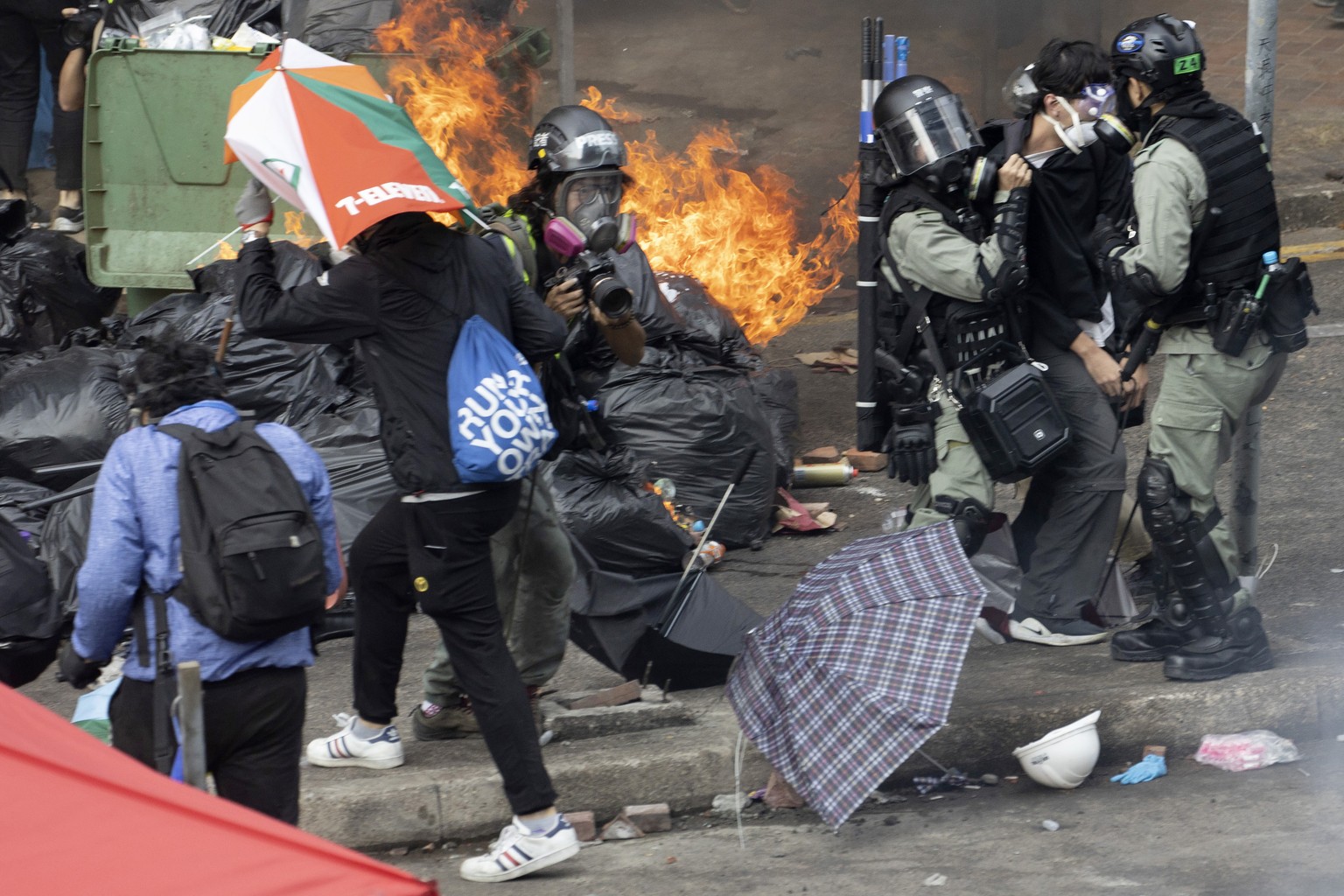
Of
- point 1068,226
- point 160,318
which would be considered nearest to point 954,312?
point 1068,226

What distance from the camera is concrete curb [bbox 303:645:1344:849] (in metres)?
4.13

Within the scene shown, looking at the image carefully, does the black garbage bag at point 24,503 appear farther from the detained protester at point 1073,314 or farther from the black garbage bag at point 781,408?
the detained protester at point 1073,314

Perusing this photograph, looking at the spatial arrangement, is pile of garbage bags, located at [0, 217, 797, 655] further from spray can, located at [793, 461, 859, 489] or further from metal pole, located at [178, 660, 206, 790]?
metal pole, located at [178, 660, 206, 790]

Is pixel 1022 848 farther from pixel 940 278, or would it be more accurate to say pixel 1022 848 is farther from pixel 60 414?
pixel 60 414

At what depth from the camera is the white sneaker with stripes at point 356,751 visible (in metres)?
4.25

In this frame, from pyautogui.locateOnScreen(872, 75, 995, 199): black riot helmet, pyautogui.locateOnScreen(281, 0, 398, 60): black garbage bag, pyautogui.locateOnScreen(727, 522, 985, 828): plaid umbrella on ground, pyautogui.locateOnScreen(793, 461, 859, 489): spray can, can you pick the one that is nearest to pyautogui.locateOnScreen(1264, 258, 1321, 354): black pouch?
pyautogui.locateOnScreen(872, 75, 995, 199): black riot helmet

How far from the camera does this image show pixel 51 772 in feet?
6.87

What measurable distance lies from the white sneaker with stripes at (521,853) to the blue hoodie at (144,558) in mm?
894

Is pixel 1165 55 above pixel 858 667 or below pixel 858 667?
above

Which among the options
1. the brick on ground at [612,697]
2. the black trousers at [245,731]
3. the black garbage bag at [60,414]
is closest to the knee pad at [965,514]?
the brick on ground at [612,697]

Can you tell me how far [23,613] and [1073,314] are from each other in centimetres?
321

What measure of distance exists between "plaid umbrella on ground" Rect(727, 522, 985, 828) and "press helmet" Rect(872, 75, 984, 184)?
1.21 metres

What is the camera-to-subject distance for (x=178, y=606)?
3148 mm

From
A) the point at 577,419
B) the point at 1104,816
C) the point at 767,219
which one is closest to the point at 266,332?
the point at 577,419
